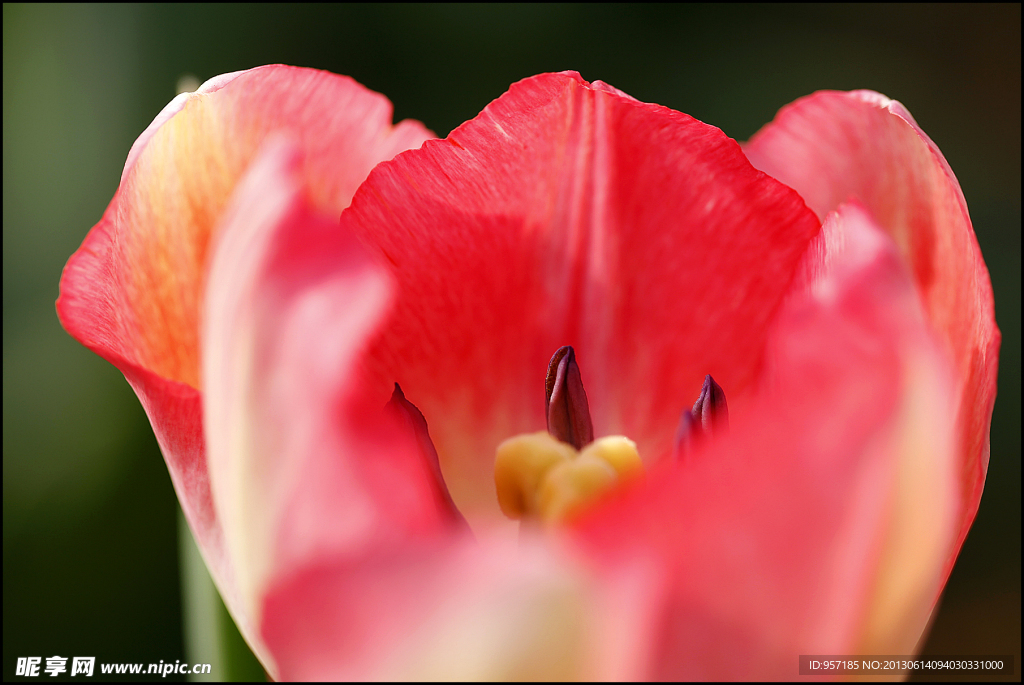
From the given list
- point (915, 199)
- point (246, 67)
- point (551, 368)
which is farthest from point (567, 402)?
point (246, 67)

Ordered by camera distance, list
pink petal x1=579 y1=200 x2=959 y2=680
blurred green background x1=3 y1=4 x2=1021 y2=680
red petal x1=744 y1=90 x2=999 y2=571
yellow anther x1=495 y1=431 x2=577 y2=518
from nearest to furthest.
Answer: pink petal x1=579 y1=200 x2=959 y2=680
red petal x1=744 y1=90 x2=999 y2=571
yellow anther x1=495 y1=431 x2=577 y2=518
blurred green background x1=3 y1=4 x2=1021 y2=680

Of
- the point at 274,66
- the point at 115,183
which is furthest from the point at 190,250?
the point at 115,183

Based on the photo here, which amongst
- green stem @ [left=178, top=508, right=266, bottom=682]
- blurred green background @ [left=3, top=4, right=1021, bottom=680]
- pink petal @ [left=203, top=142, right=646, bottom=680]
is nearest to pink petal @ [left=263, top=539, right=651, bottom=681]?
pink petal @ [left=203, top=142, right=646, bottom=680]

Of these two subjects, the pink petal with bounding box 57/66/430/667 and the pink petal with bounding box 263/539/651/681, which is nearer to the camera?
the pink petal with bounding box 263/539/651/681

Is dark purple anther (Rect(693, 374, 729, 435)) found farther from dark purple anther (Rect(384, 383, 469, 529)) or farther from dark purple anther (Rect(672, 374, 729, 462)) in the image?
dark purple anther (Rect(384, 383, 469, 529))

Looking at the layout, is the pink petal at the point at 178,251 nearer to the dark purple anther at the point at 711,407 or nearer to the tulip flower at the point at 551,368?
the tulip flower at the point at 551,368

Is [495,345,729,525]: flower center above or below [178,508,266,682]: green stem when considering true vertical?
above

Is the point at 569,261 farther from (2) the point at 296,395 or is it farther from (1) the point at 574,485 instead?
(2) the point at 296,395
